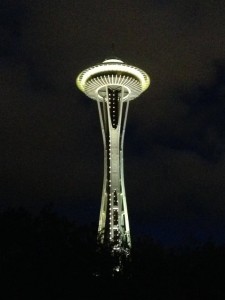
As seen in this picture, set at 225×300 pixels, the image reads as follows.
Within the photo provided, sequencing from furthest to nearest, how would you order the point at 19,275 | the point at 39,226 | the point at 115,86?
the point at 115,86, the point at 39,226, the point at 19,275

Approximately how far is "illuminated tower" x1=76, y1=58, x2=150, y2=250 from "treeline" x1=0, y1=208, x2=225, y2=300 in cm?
3466

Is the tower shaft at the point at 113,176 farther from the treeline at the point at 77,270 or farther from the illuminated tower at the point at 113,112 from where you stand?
the treeline at the point at 77,270

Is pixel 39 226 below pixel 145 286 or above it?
above

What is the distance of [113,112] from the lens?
68812 millimetres

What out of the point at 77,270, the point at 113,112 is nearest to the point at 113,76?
the point at 113,112

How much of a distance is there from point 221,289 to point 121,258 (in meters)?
5.81

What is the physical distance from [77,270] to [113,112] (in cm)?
4830

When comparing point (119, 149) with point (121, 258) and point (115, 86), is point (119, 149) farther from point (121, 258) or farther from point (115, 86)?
point (121, 258)

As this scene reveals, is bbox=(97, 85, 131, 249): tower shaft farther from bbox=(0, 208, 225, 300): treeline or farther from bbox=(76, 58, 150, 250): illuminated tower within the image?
bbox=(0, 208, 225, 300): treeline

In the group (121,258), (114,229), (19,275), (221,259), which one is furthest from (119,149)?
(19,275)

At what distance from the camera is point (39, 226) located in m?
22.7

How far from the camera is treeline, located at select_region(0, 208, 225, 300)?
2022cm

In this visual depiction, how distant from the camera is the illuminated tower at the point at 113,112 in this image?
64.8m

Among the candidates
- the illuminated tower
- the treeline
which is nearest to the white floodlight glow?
the illuminated tower
